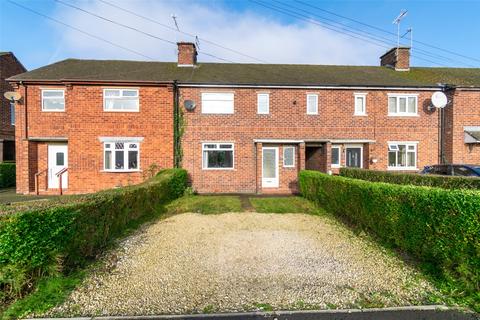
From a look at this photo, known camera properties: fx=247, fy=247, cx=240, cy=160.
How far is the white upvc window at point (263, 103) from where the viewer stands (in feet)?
44.1

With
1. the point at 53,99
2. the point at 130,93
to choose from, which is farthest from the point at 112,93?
the point at 53,99

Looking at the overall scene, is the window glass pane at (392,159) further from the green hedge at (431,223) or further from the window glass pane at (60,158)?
the window glass pane at (60,158)

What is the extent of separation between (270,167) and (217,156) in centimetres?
297

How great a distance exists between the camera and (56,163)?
43.9ft

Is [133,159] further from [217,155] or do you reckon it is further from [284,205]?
[284,205]

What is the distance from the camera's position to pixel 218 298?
3.57 m

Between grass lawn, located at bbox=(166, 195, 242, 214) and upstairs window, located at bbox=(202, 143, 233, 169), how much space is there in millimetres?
2721

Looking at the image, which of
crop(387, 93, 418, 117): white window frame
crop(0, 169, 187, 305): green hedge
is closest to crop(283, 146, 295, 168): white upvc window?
crop(387, 93, 418, 117): white window frame

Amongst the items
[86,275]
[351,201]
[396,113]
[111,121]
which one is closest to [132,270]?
[86,275]

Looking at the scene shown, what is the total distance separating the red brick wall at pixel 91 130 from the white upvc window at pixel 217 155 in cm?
181

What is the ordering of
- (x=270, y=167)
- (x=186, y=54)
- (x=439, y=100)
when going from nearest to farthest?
1. (x=439, y=100)
2. (x=270, y=167)
3. (x=186, y=54)

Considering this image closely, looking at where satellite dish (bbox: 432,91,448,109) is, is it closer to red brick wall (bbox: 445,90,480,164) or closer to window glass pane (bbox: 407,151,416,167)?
red brick wall (bbox: 445,90,480,164)

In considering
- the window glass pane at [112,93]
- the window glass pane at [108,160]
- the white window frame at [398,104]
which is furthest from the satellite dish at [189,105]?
the white window frame at [398,104]

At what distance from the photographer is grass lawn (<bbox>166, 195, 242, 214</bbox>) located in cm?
905
